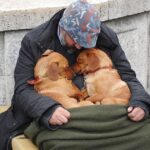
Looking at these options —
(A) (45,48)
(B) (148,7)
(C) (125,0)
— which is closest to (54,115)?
(A) (45,48)

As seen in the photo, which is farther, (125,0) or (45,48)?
(125,0)

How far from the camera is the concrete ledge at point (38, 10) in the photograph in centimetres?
438

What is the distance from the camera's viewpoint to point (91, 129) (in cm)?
339

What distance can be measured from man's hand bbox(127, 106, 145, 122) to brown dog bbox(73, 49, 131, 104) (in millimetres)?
98

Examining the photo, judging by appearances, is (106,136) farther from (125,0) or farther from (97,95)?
(125,0)

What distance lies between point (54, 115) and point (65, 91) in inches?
9.4

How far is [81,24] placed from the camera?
11.6ft

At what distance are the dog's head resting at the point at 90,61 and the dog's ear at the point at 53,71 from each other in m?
0.16

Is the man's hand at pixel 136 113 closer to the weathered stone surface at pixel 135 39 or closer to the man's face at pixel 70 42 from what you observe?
the man's face at pixel 70 42

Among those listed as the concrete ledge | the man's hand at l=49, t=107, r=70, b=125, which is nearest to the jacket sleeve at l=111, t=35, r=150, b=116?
the man's hand at l=49, t=107, r=70, b=125

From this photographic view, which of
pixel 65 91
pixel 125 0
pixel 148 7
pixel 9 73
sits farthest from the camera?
pixel 148 7

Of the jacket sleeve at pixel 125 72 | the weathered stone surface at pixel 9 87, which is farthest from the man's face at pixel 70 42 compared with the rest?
the weathered stone surface at pixel 9 87

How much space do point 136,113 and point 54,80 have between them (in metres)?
0.57

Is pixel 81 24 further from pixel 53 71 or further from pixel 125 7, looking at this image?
pixel 125 7
